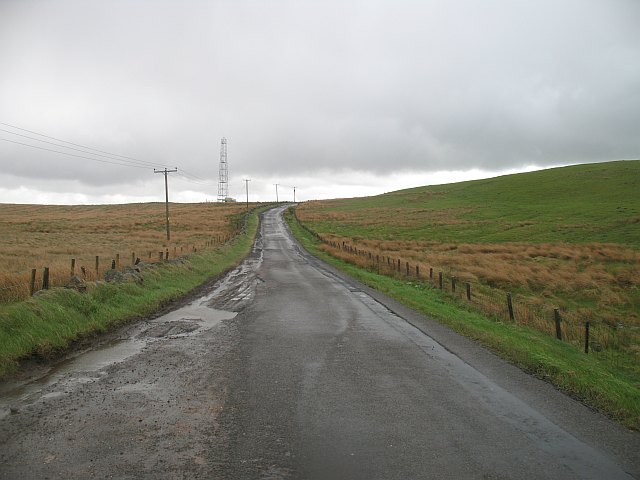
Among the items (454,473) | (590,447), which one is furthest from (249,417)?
(590,447)

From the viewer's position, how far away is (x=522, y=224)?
2298 inches

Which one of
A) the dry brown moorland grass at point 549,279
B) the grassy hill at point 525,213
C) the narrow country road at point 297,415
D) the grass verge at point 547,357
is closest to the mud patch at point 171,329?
the narrow country road at point 297,415

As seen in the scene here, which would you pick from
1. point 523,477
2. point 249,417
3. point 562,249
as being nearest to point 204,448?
point 249,417

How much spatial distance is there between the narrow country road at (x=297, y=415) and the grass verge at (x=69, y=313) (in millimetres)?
717

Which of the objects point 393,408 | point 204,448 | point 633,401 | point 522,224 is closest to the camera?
point 204,448

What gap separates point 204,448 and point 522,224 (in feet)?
193

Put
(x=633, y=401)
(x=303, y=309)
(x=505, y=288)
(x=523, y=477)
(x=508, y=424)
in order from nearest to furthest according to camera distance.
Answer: (x=523, y=477), (x=508, y=424), (x=633, y=401), (x=303, y=309), (x=505, y=288)

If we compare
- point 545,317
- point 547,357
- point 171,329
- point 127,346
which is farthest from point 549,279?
point 127,346

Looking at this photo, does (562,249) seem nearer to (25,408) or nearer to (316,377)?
(316,377)

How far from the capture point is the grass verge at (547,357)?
7.43 metres

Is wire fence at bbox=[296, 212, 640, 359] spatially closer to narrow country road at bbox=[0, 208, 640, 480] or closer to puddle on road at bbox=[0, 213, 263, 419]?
narrow country road at bbox=[0, 208, 640, 480]

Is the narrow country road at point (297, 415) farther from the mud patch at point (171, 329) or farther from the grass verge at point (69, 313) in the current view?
the grass verge at point (69, 313)

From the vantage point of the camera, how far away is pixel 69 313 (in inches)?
449

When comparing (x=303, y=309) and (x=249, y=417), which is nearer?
(x=249, y=417)
